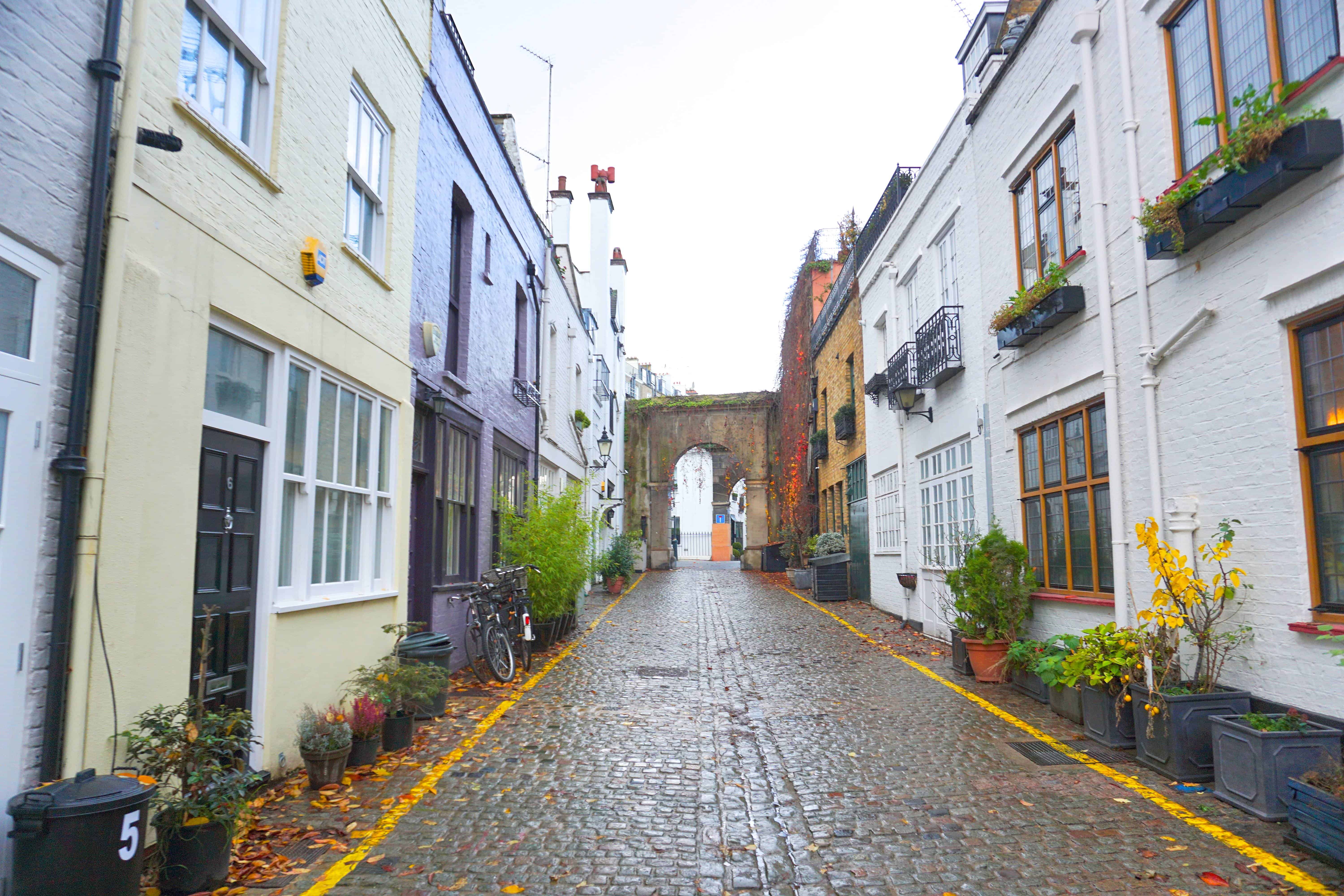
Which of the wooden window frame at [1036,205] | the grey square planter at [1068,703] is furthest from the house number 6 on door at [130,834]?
the wooden window frame at [1036,205]

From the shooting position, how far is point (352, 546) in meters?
6.89

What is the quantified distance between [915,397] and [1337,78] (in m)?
8.20

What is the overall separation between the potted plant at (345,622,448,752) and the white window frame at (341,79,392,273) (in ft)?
10.5

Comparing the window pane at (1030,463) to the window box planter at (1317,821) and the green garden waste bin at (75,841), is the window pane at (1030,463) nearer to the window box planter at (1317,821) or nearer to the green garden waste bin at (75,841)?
the window box planter at (1317,821)

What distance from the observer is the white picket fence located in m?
44.0

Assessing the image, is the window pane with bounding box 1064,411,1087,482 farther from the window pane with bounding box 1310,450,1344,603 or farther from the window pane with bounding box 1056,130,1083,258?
the window pane with bounding box 1310,450,1344,603

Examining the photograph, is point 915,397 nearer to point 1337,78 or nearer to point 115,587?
point 1337,78

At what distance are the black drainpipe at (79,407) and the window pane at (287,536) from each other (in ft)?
6.52

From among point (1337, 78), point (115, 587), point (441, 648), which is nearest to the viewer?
point (115, 587)

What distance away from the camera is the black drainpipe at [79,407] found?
11.6 ft

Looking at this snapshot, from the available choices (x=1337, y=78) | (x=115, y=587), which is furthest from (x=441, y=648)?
(x=1337, y=78)

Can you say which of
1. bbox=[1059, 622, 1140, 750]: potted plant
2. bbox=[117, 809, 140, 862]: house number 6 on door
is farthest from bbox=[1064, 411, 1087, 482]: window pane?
bbox=[117, 809, 140, 862]: house number 6 on door

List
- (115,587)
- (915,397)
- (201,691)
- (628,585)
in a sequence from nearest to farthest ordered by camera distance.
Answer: (115,587)
(201,691)
(915,397)
(628,585)

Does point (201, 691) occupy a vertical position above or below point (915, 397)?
below
